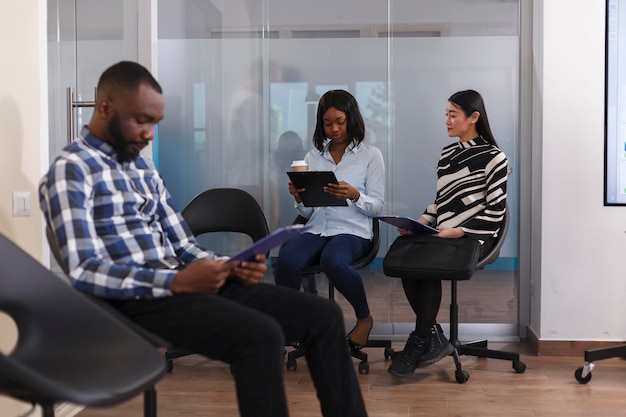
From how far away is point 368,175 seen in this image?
4.11m

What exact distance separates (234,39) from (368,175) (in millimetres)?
1204

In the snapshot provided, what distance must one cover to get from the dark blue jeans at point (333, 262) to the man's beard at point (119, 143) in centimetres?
170

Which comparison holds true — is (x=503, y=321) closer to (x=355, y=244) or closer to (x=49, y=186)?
(x=355, y=244)

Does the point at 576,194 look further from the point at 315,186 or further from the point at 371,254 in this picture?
the point at 315,186

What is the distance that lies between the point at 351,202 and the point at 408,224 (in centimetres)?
45

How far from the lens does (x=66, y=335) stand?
6.66 feet

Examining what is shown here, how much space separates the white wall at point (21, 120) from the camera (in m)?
2.59

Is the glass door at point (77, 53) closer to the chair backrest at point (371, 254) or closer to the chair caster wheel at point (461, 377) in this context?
the chair backrest at point (371, 254)

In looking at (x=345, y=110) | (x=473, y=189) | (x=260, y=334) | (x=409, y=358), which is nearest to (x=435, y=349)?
(x=409, y=358)

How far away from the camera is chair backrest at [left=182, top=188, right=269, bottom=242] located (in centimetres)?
384

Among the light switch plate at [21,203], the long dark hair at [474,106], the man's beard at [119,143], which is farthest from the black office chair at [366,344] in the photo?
the man's beard at [119,143]

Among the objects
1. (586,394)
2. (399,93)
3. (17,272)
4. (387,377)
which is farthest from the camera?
(399,93)

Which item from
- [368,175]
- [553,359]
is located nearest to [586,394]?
[553,359]

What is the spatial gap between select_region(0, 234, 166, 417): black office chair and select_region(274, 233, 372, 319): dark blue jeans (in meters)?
1.83
